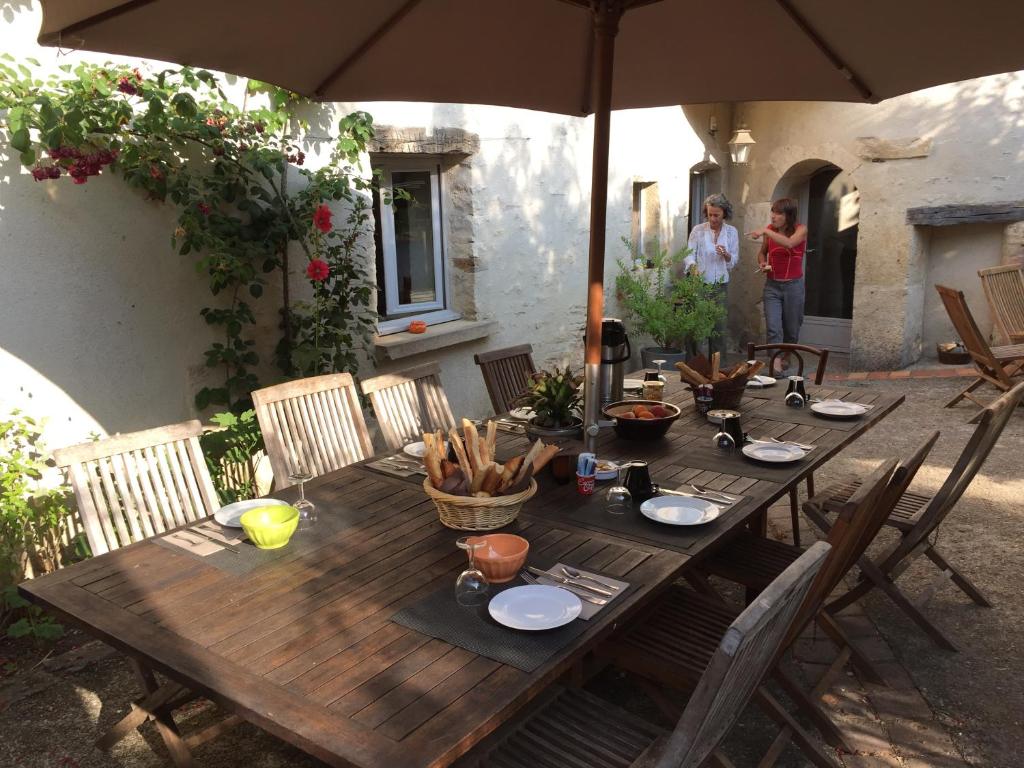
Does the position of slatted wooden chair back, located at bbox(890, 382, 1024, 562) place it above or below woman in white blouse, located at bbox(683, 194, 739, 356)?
below

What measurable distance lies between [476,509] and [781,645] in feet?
2.94

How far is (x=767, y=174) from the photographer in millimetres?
8617

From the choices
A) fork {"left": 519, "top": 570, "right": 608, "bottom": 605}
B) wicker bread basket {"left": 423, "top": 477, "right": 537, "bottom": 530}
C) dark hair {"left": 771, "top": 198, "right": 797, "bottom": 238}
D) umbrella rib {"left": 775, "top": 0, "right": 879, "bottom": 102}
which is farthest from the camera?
dark hair {"left": 771, "top": 198, "right": 797, "bottom": 238}

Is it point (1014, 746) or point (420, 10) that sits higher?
point (420, 10)

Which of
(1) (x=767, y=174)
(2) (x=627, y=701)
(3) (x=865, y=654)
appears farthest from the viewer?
(1) (x=767, y=174)

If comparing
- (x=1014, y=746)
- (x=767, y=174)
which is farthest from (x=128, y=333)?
(x=767, y=174)

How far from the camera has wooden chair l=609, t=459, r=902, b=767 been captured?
7.25 feet

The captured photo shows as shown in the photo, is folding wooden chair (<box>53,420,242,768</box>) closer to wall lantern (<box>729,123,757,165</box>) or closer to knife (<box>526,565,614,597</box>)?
knife (<box>526,565,614,597</box>)

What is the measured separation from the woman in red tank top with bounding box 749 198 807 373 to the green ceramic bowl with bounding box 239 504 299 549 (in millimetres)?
5916

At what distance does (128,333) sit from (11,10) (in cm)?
145

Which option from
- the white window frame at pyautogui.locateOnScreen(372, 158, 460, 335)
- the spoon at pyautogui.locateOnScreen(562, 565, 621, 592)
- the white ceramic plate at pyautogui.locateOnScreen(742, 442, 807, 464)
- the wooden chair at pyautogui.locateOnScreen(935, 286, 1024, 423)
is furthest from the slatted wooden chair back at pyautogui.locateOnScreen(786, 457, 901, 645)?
the wooden chair at pyautogui.locateOnScreen(935, 286, 1024, 423)

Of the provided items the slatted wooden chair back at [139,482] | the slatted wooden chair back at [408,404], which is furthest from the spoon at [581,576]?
the slatted wooden chair back at [408,404]

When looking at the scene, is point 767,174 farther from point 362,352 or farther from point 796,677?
point 796,677

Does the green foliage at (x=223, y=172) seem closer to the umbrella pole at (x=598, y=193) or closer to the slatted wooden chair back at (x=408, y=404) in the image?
the slatted wooden chair back at (x=408, y=404)
